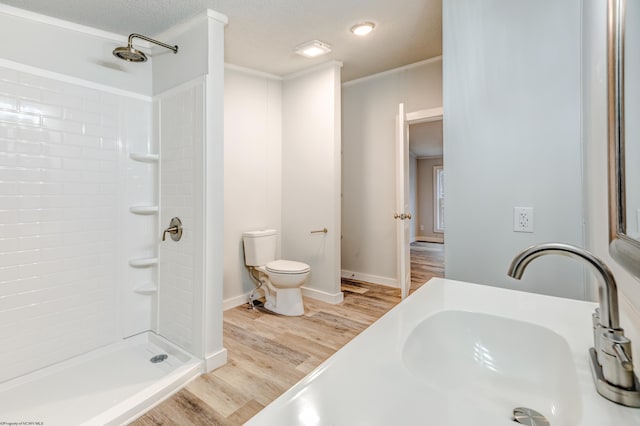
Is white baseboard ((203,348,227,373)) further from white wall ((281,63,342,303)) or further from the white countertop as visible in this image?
the white countertop

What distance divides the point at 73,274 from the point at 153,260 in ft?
1.58

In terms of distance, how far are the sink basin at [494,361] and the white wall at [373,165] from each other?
8.37 ft

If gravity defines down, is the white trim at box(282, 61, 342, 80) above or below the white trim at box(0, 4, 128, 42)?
above

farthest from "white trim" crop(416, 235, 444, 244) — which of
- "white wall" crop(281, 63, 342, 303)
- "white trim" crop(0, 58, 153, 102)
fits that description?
"white trim" crop(0, 58, 153, 102)

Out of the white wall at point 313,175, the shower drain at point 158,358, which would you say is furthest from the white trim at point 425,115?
the shower drain at point 158,358

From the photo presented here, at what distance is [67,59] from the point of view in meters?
2.02

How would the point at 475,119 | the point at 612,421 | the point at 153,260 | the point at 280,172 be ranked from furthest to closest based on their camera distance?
1. the point at 280,172
2. the point at 153,260
3. the point at 475,119
4. the point at 612,421

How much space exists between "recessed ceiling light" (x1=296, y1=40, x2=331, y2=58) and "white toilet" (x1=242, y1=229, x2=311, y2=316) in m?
1.72

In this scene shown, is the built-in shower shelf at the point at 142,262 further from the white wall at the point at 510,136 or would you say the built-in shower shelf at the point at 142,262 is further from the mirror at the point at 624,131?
the mirror at the point at 624,131

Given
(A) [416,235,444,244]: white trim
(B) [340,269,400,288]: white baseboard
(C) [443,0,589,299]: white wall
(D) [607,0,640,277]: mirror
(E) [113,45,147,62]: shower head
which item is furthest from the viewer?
(A) [416,235,444,244]: white trim

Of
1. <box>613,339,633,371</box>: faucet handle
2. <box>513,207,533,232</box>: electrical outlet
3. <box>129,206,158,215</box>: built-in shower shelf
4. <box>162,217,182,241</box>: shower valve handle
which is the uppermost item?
<box>129,206,158,215</box>: built-in shower shelf

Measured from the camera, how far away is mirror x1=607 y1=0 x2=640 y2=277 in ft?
2.11

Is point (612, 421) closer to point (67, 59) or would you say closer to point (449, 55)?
point (449, 55)

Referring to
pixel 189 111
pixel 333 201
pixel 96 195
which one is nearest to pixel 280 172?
pixel 333 201
